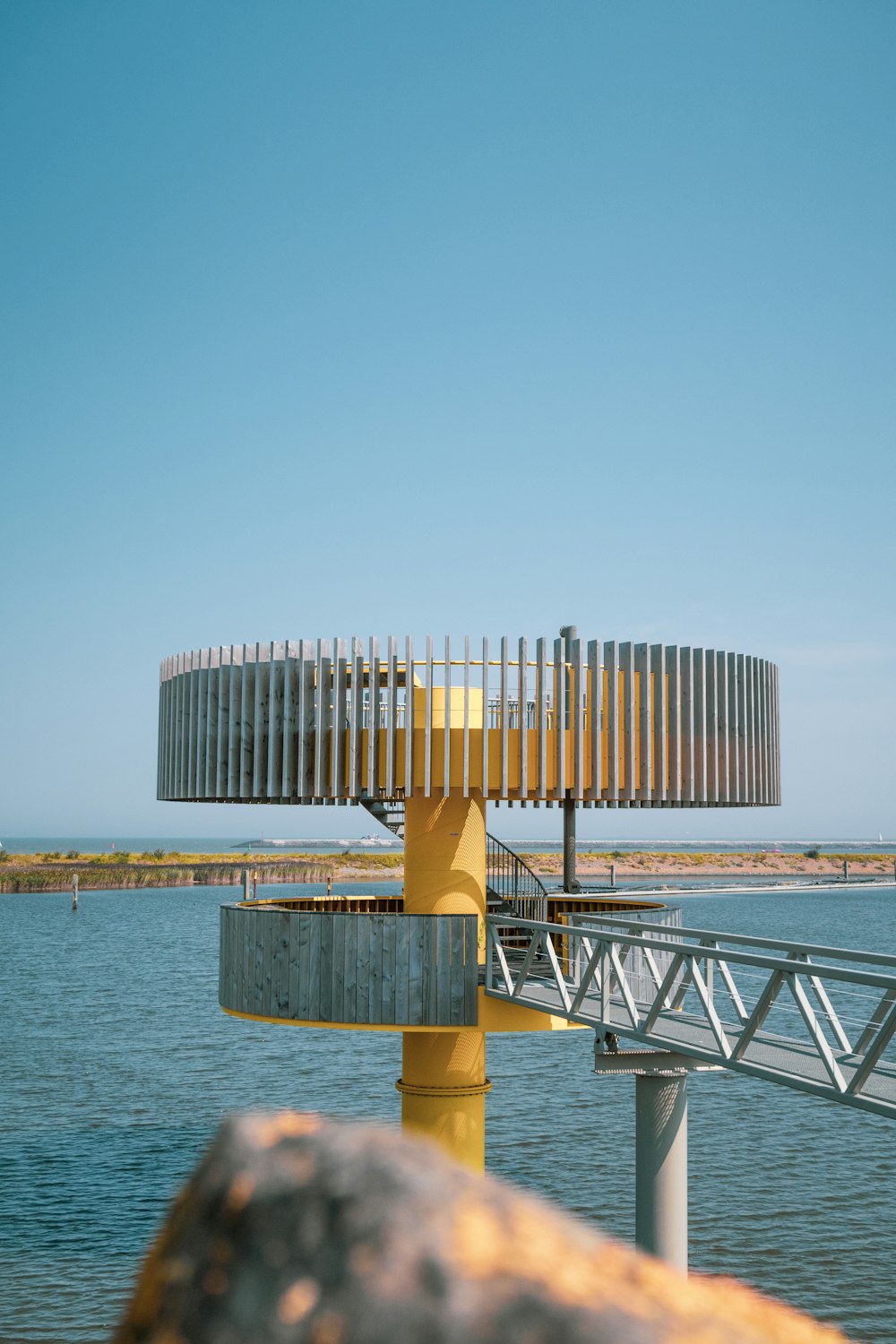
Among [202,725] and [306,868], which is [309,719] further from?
[306,868]

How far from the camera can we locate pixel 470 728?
1683 cm

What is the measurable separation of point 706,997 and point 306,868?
115 meters

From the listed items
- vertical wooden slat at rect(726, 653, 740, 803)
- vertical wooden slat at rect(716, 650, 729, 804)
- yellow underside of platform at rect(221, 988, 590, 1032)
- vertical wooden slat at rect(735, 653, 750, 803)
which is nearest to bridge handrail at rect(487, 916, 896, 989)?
yellow underside of platform at rect(221, 988, 590, 1032)

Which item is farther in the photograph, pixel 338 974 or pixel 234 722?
pixel 234 722

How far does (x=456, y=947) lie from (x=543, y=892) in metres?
3.17

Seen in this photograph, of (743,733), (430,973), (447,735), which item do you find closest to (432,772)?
(447,735)

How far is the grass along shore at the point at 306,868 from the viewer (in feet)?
389

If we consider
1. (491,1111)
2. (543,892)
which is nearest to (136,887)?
(491,1111)

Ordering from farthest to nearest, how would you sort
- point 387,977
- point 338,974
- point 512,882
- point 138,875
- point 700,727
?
point 138,875, point 512,882, point 700,727, point 338,974, point 387,977

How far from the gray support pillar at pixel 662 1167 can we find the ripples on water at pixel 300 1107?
749cm

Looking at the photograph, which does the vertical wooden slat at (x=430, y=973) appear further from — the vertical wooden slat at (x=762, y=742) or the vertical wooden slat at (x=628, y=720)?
the vertical wooden slat at (x=762, y=742)

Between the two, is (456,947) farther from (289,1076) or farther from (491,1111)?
(289,1076)

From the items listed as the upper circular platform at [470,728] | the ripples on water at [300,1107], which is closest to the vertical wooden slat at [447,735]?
the upper circular platform at [470,728]

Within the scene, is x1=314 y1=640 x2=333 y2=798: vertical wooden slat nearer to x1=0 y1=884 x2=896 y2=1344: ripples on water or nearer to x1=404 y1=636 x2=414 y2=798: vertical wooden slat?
x1=404 y1=636 x2=414 y2=798: vertical wooden slat
